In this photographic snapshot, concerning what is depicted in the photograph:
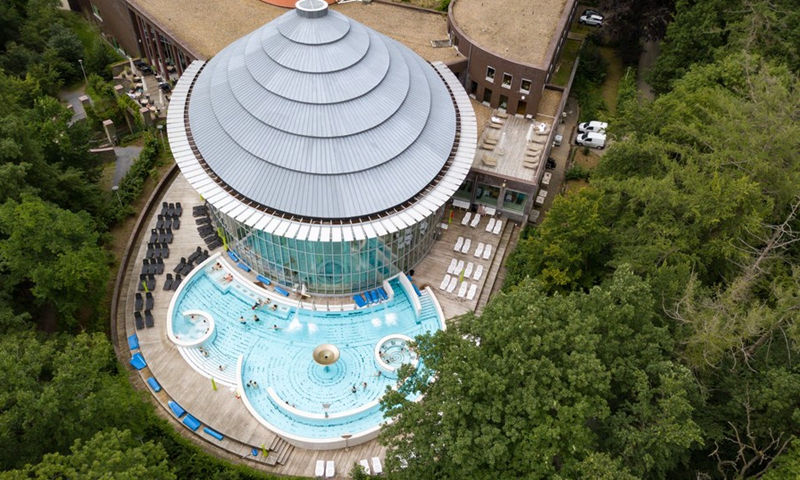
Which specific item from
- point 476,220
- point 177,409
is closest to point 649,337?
point 476,220

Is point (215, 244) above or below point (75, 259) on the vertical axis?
below

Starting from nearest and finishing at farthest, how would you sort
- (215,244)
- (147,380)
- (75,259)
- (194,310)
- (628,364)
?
(628,364), (75,259), (147,380), (194,310), (215,244)

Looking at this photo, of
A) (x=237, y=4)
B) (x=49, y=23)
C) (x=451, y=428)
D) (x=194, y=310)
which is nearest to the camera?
(x=451, y=428)

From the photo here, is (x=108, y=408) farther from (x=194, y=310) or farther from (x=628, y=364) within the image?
(x=628, y=364)

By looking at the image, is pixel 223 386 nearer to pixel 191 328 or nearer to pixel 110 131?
pixel 191 328

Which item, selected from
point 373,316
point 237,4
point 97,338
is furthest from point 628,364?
point 237,4

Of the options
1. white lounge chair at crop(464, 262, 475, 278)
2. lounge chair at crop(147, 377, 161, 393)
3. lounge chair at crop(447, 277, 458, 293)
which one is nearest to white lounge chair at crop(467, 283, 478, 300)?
white lounge chair at crop(464, 262, 475, 278)

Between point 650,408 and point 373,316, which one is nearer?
point 650,408
